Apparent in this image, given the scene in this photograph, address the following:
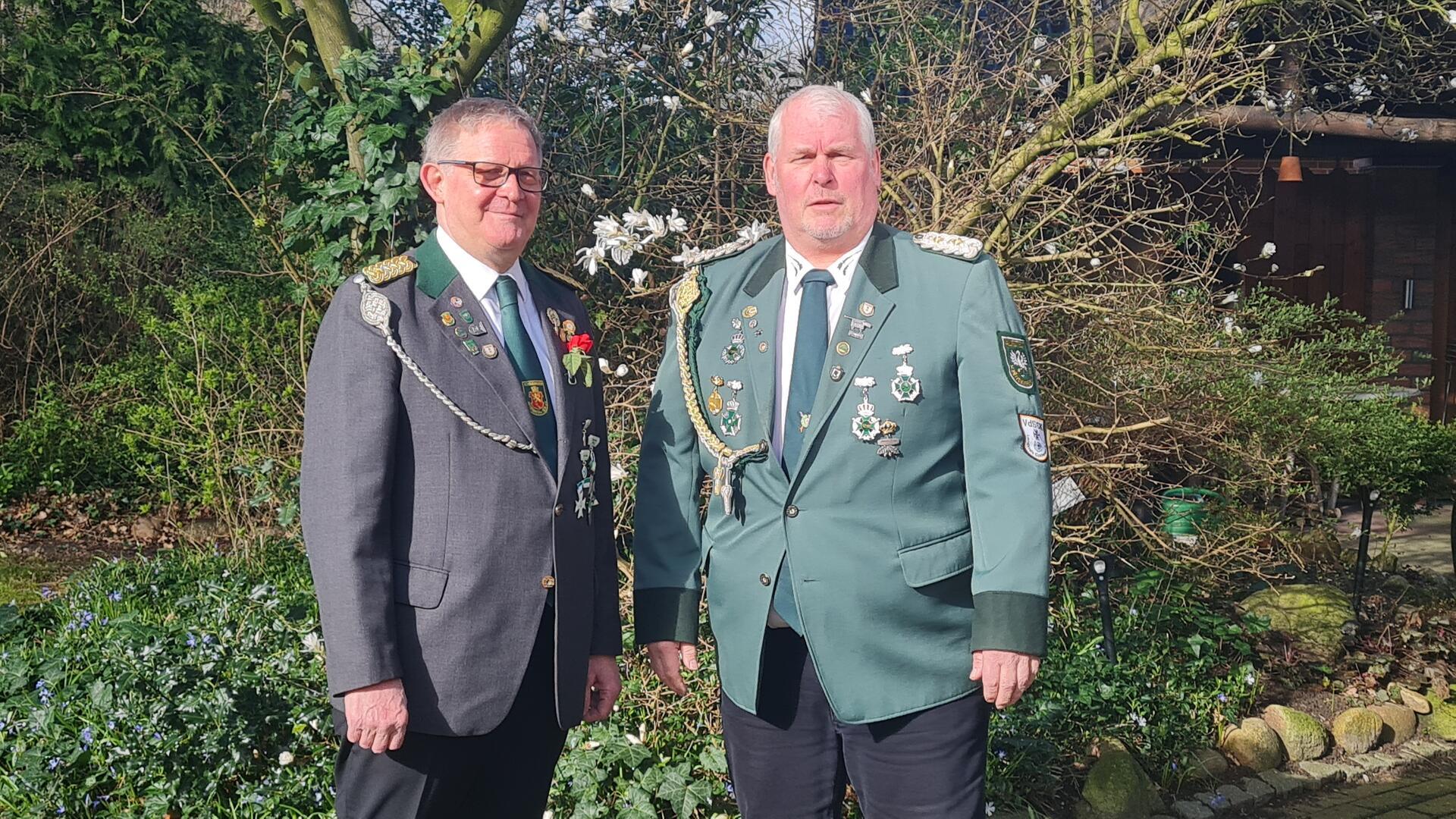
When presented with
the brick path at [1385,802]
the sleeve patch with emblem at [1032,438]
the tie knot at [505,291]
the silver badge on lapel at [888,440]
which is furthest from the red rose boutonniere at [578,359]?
the brick path at [1385,802]

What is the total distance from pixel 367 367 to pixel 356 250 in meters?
3.05

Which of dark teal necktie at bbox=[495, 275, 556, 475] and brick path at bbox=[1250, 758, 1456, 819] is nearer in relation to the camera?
dark teal necktie at bbox=[495, 275, 556, 475]

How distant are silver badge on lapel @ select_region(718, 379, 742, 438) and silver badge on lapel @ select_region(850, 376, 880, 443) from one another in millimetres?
255

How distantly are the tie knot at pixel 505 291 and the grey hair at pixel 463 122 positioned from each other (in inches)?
9.8

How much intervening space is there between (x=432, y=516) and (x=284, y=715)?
185 centimetres

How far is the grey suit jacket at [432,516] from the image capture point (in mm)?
2172

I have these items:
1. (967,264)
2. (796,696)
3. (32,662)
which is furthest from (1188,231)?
(32,662)

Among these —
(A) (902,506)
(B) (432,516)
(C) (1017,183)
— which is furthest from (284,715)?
(C) (1017,183)

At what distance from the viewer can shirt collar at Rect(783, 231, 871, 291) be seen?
2523 mm

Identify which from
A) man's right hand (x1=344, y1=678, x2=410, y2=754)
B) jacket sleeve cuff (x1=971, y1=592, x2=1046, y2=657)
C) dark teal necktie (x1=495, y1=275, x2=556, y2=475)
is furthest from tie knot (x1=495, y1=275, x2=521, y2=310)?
jacket sleeve cuff (x1=971, y1=592, x2=1046, y2=657)

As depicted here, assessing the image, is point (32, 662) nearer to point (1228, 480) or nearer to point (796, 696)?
point (796, 696)

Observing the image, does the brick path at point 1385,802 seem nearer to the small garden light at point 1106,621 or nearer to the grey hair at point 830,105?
the small garden light at point 1106,621

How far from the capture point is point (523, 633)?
2.35 metres

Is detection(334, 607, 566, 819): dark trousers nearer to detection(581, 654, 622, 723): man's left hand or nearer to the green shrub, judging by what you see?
detection(581, 654, 622, 723): man's left hand
